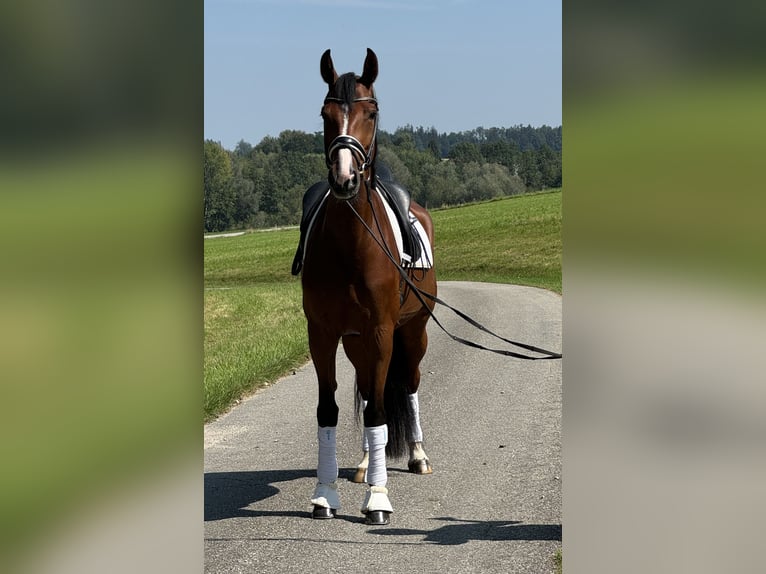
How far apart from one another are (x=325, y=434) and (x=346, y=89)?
7.20 ft

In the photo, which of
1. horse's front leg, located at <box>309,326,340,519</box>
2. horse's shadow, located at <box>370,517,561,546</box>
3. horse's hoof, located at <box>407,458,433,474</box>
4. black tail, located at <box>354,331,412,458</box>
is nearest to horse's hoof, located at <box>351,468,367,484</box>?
black tail, located at <box>354,331,412,458</box>

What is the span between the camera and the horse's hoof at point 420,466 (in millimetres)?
7156

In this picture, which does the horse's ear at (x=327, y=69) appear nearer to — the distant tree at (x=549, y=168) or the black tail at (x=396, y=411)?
the black tail at (x=396, y=411)

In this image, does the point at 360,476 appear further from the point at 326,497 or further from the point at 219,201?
the point at 219,201

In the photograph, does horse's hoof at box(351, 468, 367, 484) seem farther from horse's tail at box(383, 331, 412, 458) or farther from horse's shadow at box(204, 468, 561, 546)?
horse's tail at box(383, 331, 412, 458)

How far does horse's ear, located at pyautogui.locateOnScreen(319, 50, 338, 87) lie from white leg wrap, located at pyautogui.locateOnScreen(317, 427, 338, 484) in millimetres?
2201

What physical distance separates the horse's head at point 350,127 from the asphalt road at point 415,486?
1996 millimetres

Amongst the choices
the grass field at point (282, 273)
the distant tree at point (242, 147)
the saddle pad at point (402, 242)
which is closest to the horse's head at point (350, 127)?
the saddle pad at point (402, 242)

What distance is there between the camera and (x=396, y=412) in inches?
287

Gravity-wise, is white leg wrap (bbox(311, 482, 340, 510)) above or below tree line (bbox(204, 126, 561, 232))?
below

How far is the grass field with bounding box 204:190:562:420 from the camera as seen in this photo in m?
11.8

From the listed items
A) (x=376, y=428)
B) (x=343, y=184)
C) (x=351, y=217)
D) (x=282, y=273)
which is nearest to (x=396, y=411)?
(x=376, y=428)
